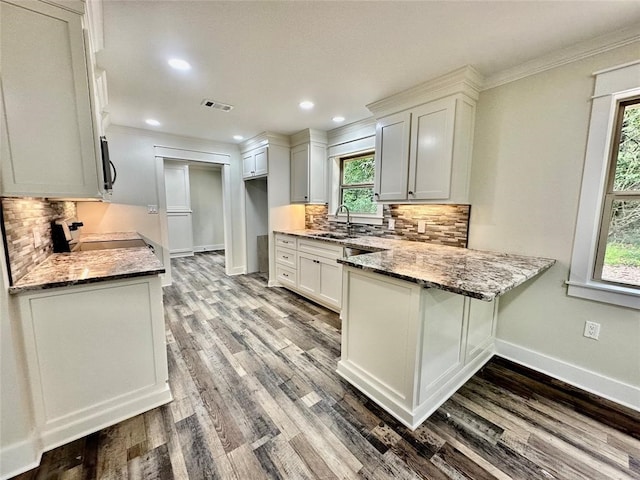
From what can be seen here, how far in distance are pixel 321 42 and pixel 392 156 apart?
127 centimetres

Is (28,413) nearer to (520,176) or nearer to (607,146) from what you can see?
(520,176)

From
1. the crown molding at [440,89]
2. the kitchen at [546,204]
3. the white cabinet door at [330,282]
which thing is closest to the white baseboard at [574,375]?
the kitchen at [546,204]

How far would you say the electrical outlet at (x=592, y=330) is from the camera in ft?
6.26

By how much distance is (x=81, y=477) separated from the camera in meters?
1.31

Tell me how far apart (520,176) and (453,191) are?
1.65ft

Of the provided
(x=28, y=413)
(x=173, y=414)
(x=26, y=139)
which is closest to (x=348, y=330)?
(x=173, y=414)

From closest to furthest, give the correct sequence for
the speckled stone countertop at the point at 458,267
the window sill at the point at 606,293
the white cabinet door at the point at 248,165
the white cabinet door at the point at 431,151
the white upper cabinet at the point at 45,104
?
the white upper cabinet at the point at 45,104
the speckled stone countertop at the point at 458,267
the window sill at the point at 606,293
the white cabinet door at the point at 431,151
the white cabinet door at the point at 248,165

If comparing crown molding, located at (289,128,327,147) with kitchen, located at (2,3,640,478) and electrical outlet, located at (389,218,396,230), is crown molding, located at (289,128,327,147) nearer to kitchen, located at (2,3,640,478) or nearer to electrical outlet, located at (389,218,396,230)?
kitchen, located at (2,3,640,478)

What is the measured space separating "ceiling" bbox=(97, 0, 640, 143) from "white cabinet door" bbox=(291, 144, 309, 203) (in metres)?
1.25

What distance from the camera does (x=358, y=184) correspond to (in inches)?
146

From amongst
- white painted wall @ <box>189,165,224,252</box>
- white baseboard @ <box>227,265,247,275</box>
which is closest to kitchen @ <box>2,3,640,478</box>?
white baseboard @ <box>227,265,247,275</box>

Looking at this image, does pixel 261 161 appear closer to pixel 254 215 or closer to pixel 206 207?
pixel 254 215

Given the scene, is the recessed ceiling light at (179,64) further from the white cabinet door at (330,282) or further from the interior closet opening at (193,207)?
the interior closet opening at (193,207)

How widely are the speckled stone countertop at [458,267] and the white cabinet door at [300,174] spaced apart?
1.92 metres
